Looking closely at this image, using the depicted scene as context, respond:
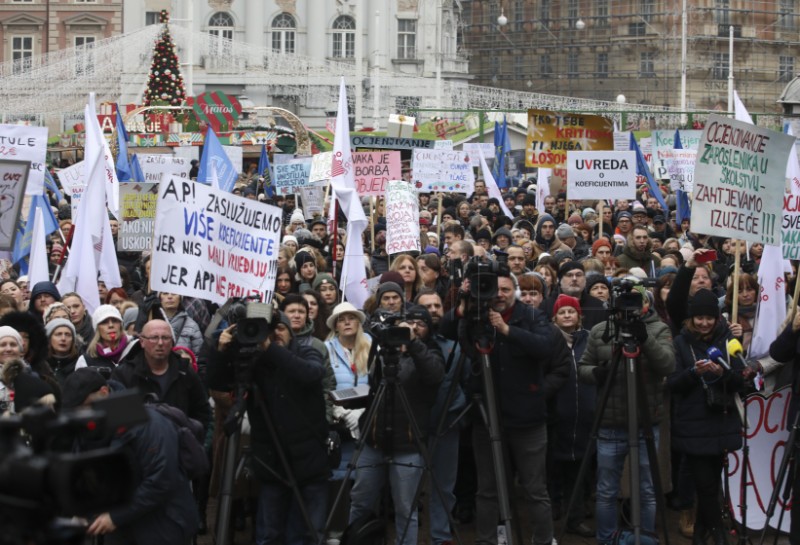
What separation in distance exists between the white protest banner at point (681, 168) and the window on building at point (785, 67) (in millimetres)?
44216

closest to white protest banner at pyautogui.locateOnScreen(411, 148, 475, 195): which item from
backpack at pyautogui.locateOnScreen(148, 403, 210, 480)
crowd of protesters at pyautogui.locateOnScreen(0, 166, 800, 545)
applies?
crowd of protesters at pyautogui.locateOnScreen(0, 166, 800, 545)

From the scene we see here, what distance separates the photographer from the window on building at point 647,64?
63.2 metres

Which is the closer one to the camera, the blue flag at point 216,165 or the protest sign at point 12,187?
the protest sign at point 12,187

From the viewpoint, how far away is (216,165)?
15.7 meters

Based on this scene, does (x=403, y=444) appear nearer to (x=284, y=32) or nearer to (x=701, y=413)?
(x=701, y=413)

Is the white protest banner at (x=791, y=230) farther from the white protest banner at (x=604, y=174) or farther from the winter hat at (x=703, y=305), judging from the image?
the white protest banner at (x=604, y=174)

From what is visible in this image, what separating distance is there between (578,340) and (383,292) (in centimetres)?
115

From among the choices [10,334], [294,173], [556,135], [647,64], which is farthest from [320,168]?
[647,64]

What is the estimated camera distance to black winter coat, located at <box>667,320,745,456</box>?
7.35m

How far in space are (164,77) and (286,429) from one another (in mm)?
30767

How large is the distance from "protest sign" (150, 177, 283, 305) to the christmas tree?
2915 centimetres

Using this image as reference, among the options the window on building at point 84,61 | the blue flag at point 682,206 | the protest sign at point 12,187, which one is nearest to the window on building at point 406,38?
the window on building at point 84,61

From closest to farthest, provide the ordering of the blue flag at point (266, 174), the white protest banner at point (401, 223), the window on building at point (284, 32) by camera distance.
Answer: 1. the white protest banner at point (401, 223)
2. the blue flag at point (266, 174)
3. the window on building at point (284, 32)

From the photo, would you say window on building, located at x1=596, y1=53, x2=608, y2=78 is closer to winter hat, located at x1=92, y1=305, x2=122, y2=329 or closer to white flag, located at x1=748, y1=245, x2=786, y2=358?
white flag, located at x1=748, y1=245, x2=786, y2=358
